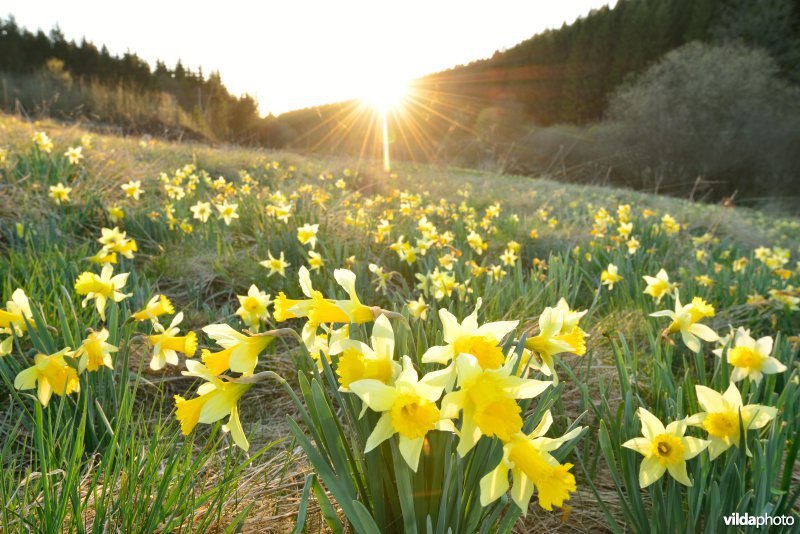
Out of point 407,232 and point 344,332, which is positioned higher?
point 344,332

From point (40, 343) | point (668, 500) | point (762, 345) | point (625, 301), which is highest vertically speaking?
point (40, 343)

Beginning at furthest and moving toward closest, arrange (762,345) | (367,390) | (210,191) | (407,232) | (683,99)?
1. (683,99)
2. (210,191)
3. (407,232)
4. (762,345)
5. (367,390)

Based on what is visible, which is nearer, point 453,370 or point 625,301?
point 453,370

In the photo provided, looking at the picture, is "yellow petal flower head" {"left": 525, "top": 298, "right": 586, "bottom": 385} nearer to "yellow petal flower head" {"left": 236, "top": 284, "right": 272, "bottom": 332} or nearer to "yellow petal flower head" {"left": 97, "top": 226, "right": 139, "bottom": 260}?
"yellow petal flower head" {"left": 236, "top": 284, "right": 272, "bottom": 332}

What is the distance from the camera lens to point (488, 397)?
2.15ft

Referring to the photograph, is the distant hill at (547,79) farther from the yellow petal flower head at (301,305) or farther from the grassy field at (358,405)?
the yellow petal flower head at (301,305)

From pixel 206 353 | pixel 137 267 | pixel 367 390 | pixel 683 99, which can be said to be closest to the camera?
pixel 367 390

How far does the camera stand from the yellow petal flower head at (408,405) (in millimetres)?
675

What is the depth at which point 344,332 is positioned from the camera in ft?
3.13

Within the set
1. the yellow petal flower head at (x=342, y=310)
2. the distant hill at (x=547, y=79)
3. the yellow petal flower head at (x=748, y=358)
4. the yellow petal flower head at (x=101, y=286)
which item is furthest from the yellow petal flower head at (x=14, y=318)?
the distant hill at (x=547, y=79)

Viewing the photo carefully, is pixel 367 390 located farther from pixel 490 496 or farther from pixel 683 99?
pixel 683 99

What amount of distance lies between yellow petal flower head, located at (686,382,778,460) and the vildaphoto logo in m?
0.11

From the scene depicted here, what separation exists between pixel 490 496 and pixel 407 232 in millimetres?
3019

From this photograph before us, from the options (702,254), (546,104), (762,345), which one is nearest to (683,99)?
(546,104)
